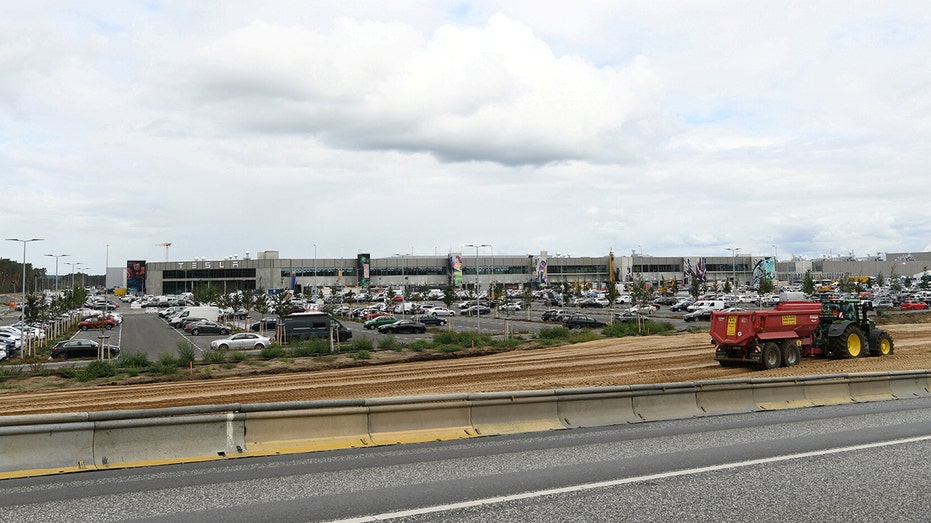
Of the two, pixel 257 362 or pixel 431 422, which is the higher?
pixel 431 422

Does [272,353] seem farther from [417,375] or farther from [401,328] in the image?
[401,328]

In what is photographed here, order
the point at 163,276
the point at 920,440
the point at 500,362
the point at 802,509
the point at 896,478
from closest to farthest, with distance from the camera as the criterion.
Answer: the point at 802,509 → the point at 896,478 → the point at 920,440 → the point at 500,362 → the point at 163,276

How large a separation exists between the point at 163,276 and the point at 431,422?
169324 millimetres

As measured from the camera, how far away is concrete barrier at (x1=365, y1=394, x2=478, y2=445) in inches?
514

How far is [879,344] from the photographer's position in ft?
102

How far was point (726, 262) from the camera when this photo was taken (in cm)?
18125

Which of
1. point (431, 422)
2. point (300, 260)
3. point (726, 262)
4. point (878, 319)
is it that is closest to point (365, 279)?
point (300, 260)

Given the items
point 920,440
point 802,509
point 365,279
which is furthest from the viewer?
point 365,279

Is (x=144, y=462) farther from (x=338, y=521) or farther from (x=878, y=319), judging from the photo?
(x=878, y=319)

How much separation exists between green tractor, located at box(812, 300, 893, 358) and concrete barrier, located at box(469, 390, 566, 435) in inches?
793

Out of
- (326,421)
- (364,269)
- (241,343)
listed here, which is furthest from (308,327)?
(364,269)

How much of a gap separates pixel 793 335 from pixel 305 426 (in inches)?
876

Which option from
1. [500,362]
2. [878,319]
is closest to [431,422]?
[500,362]

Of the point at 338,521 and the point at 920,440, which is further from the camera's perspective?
the point at 920,440
